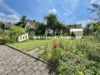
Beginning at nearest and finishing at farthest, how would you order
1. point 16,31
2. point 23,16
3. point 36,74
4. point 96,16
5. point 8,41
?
1. point 96,16
2. point 36,74
3. point 8,41
4. point 16,31
5. point 23,16

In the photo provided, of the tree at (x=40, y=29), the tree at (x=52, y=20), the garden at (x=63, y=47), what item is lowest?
the garden at (x=63, y=47)

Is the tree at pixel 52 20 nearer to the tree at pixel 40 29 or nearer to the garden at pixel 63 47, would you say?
the garden at pixel 63 47

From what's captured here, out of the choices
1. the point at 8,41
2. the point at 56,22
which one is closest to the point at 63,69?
the point at 8,41

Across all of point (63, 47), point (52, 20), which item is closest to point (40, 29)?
point (52, 20)

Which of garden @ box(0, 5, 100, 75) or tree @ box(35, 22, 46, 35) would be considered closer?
garden @ box(0, 5, 100, 75)

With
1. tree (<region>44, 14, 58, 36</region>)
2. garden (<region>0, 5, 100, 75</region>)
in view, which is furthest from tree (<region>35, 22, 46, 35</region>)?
tree (<region>44, 14, 58, 36</region>)

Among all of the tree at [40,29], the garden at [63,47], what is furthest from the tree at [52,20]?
the tree at [40,29]

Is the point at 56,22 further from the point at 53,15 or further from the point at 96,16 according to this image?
the point at 96,16

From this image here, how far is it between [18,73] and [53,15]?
14.3 metres

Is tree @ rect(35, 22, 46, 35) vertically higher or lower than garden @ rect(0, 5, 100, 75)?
higher

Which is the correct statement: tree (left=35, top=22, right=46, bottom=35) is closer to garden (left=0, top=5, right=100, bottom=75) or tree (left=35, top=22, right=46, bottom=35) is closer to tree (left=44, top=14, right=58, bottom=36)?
garden (left=0, top=5, right=100, bottom=75)

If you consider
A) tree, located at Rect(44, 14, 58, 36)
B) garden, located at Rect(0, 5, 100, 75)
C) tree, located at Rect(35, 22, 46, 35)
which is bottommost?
garden, located at Rect(0, 5, 100, 75)

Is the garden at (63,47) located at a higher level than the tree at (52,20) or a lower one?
lower

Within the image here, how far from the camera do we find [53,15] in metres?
14.1
